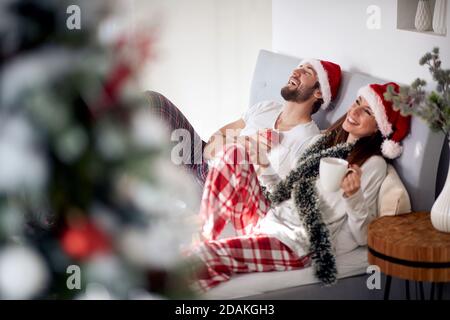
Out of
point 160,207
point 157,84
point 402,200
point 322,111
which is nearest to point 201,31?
point 157,84

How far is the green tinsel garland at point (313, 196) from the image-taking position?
188 cm

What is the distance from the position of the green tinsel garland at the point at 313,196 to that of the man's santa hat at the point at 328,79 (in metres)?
0.17

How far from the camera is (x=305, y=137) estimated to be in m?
2.26

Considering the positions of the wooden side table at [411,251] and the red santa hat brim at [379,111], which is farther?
the red santa hat brim at [379,111]

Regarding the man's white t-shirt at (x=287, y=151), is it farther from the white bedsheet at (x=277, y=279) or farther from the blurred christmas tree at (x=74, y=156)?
the blurred christmas tree at (x=74, y=156)

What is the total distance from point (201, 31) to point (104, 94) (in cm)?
283

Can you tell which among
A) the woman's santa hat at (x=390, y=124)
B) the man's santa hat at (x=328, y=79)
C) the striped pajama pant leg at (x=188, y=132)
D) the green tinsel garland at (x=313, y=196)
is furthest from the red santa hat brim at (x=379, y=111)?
the striped pajama pant leg at (x=188, y=132)

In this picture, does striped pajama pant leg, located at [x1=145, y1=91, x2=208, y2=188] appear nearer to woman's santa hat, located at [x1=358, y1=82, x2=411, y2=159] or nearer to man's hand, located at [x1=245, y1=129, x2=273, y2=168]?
man's hand, located at [x1=245, y1=129, x2=273, y2=168]

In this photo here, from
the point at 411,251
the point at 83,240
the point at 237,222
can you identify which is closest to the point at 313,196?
the point at 237,222

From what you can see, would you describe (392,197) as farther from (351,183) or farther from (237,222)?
(237,222)

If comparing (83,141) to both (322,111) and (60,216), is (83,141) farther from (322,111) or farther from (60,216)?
(322,111)

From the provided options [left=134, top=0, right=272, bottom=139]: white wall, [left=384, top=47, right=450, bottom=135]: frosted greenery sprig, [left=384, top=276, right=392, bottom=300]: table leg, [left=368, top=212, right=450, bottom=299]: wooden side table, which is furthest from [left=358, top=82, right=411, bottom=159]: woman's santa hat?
[left=134, top=0, right=272, bottom=139]: white wall

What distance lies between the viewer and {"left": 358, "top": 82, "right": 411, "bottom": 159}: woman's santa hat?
6.49ft

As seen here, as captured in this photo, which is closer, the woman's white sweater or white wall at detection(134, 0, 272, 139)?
the woman's white sweater
